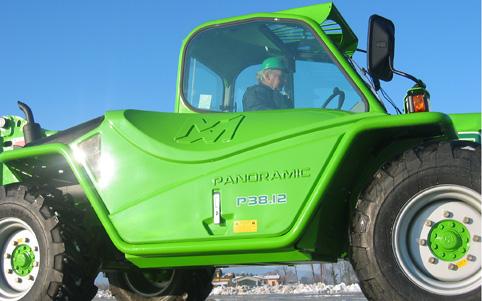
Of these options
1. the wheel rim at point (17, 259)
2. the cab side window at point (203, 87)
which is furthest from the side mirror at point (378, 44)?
the wheel rim at point (17, 259)

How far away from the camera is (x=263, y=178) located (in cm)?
480

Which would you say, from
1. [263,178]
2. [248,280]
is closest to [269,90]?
[263,178]

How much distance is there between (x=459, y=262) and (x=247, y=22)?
9.28 feet

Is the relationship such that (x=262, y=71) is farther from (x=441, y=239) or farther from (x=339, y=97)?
(x=441, y=239)

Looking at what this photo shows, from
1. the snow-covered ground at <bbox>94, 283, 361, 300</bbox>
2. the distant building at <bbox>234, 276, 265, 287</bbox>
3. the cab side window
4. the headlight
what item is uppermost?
the cab side window

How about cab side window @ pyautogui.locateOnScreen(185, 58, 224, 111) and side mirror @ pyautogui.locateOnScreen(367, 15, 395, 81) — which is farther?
cab side window @ pyautogui.locateOnScreen(185, 58, 224, 111)

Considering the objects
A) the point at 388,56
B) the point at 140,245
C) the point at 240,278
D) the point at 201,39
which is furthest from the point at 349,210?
the point at 240,278

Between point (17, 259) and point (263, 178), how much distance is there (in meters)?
2.41

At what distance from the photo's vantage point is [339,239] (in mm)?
5125

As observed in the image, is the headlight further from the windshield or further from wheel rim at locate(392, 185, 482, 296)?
wheel rim at locate(392, 185, 482, 296)

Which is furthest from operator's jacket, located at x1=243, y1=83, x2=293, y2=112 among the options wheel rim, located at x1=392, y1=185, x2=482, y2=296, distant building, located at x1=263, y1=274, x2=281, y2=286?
distant building, located at x1=263, y1=274, x2=281, y2=286

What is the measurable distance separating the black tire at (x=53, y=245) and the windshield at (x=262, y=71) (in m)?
1.55

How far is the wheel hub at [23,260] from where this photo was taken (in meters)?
5.55

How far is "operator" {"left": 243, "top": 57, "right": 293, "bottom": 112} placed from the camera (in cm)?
550
